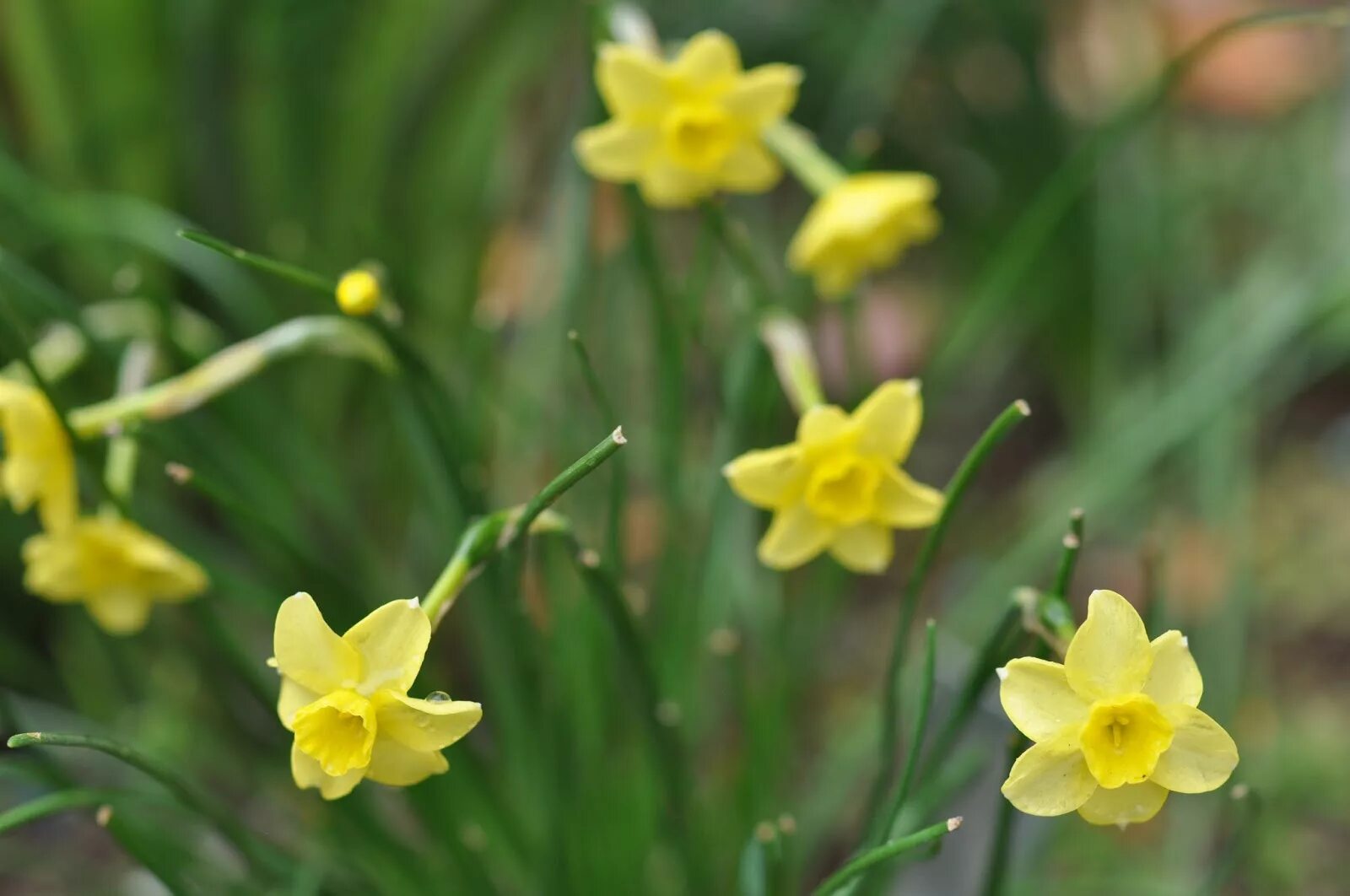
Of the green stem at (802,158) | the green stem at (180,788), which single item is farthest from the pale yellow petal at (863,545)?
the green stem at (180,788)

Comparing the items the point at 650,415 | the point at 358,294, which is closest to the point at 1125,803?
the point at 358,294

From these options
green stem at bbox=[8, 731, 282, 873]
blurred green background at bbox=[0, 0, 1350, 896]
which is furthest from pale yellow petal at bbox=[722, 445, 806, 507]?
green stem at bbox=[8, 731, 282, 873]

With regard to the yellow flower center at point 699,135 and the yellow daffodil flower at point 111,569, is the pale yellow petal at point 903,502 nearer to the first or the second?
the yellow flower center at point 699,135

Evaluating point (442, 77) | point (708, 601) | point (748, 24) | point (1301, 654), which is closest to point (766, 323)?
point (708, 601)

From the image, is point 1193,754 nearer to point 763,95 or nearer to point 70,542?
point 763,95

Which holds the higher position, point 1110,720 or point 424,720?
point 424,720

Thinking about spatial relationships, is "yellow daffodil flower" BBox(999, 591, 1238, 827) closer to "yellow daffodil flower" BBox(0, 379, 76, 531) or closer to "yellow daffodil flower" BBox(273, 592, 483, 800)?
"yellow daffodil flower" BBox(273, 592, 483, 800)

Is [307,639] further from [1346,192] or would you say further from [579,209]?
[1346,192]
